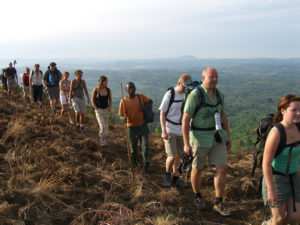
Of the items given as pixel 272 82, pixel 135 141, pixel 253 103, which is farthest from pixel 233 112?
pixel 135 141

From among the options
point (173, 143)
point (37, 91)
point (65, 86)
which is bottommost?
point (173, 143)

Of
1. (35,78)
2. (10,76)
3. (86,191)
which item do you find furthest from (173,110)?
(10,76)

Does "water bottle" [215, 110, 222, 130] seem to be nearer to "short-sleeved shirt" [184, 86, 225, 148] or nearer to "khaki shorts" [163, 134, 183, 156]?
"short-sleeved shirt" [184, 86, 225, 148]

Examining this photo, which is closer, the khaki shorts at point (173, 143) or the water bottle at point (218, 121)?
the water bottle at point (218, 121)

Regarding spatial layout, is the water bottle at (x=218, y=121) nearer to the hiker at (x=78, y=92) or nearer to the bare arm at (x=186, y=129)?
the bare arm at (x=186, y=129)

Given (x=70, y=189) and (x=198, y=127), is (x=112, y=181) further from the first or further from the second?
(x=198, y=127)

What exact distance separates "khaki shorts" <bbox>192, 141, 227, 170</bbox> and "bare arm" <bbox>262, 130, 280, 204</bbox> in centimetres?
80

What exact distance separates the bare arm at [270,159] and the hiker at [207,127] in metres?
0.79

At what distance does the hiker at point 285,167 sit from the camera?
2.32 meters

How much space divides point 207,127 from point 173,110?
83 cm

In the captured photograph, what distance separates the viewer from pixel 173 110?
3850mm

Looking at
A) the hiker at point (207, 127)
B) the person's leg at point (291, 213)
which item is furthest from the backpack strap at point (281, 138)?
the hiker at point (207, 127)

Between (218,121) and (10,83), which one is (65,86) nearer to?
(218,121)

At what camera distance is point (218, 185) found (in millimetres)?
3250
